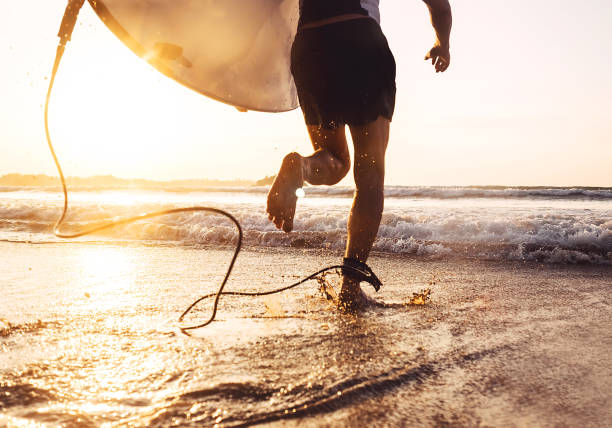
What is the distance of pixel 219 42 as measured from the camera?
2342 millimetres

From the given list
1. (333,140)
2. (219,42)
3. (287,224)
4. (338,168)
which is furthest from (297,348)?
(219,42)

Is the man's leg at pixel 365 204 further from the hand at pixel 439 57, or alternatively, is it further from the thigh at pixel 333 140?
the hand at pixel 439 57

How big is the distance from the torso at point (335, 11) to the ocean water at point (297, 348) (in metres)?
1.07

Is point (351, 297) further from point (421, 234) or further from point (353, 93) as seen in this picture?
point (421, 234)

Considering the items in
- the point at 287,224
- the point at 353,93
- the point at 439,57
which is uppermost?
the point at 439,57

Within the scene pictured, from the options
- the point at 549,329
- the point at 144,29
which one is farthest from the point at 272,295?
the point at 144,29

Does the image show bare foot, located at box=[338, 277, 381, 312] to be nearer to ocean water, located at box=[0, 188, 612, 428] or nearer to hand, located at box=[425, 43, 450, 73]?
ocean water, located at box=[0, 188, 612, 428]

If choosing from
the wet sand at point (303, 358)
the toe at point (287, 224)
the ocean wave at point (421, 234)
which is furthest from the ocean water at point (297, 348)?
the ocean wave at point (421, 234)

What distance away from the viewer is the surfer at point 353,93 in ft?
5.77

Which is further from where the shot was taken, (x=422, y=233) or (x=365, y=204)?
(x=422, y=233)

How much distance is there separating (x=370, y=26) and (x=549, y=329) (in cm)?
121

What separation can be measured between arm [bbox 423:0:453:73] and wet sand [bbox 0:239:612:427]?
3.31 ft

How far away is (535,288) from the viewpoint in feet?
7.85

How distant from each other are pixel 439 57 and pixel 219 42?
1031 millimetres
